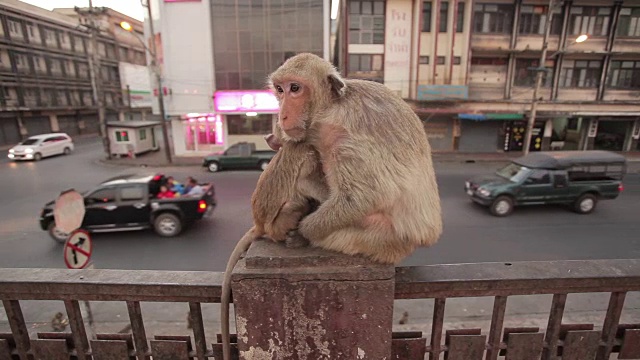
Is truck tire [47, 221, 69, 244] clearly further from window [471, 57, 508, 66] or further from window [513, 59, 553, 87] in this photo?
window [513, 59, 553, 87]

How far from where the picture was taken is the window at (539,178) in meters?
9.89

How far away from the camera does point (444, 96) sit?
20.3 metres

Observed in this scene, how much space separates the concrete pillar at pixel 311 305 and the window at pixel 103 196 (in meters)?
8.34

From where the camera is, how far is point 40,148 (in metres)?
21.8

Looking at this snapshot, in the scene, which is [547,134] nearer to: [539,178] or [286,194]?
[539,178]

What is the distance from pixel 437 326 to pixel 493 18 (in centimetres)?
2342

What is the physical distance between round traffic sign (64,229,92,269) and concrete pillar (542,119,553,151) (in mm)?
25176

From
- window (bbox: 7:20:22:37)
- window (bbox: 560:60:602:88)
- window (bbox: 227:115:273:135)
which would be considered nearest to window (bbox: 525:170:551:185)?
window (bbox: 227:115:273:135)

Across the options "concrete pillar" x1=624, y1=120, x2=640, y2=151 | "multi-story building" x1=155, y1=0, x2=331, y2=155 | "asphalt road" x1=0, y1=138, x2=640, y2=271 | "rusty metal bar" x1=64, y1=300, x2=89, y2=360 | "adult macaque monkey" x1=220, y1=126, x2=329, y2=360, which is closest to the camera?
"adult macaque monkey" x1=220, y1=126, x2=329, y2=360

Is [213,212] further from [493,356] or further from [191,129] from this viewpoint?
[191,129]

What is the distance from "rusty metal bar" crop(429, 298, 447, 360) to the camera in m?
1.96

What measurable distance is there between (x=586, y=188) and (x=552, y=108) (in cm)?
1395

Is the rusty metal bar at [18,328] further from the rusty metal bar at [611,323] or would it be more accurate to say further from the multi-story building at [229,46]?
the multi-story building at [229,46]

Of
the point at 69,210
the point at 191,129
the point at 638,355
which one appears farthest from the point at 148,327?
the point at 191,129
